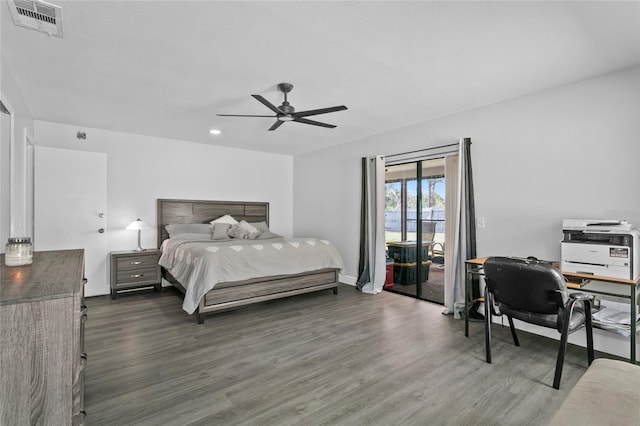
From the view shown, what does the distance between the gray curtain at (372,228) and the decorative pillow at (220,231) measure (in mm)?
2301

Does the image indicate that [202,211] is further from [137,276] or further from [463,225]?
[463,225]

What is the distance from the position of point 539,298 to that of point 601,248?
769 millimetres

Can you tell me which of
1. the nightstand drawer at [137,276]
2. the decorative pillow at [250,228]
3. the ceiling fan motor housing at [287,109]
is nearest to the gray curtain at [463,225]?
the ceiling fan motor housing at [287,109]

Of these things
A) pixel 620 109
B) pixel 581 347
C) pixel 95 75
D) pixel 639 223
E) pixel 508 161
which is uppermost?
pixel 95 75

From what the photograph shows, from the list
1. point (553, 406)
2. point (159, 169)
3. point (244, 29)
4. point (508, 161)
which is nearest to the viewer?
point (553, 406)

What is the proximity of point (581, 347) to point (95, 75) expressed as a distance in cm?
529

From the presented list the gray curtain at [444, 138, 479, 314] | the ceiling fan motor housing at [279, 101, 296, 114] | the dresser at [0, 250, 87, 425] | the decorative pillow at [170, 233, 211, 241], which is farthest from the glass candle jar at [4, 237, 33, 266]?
the gray curtain at [444, 138, 479, 314]

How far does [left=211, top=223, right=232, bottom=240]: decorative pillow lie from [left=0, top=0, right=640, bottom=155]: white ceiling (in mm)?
2019

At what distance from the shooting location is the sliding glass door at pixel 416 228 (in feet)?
14.8

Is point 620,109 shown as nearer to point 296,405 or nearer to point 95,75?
point 296,405

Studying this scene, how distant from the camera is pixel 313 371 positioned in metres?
2.46

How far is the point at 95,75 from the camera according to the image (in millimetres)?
2881

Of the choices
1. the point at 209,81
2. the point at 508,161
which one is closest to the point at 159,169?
the point at 209,81

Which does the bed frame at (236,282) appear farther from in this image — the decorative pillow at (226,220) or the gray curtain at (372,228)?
the gray curtain at (372,228)
